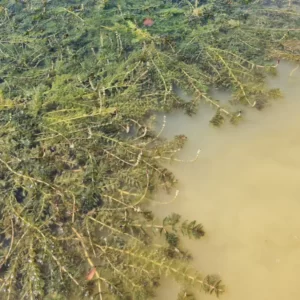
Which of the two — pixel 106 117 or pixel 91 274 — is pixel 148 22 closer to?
pixel 106 117

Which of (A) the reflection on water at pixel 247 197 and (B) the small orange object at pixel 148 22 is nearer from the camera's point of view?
(A) the reflection on water at pixel 247 197

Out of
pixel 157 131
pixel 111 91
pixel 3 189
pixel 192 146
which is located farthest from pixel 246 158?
pixel 3 189

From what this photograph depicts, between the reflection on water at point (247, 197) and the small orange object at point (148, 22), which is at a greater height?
the small orange object at point (148, 22)

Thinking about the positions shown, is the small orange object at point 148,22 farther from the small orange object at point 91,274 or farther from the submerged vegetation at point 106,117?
the small orange object at point 91,274

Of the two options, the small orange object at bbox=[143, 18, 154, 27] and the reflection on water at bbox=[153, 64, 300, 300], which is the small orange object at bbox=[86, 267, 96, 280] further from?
the small orange object at bbox=[143, 18, 154, 27]

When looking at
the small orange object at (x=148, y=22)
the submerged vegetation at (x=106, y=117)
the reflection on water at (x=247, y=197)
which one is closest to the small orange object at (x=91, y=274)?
the submerged vegetation at (x=106, y=117)

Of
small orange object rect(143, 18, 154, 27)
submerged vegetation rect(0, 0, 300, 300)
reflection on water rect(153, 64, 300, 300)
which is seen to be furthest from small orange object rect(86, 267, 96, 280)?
small orange object rect(143, 18, 154, 27)
